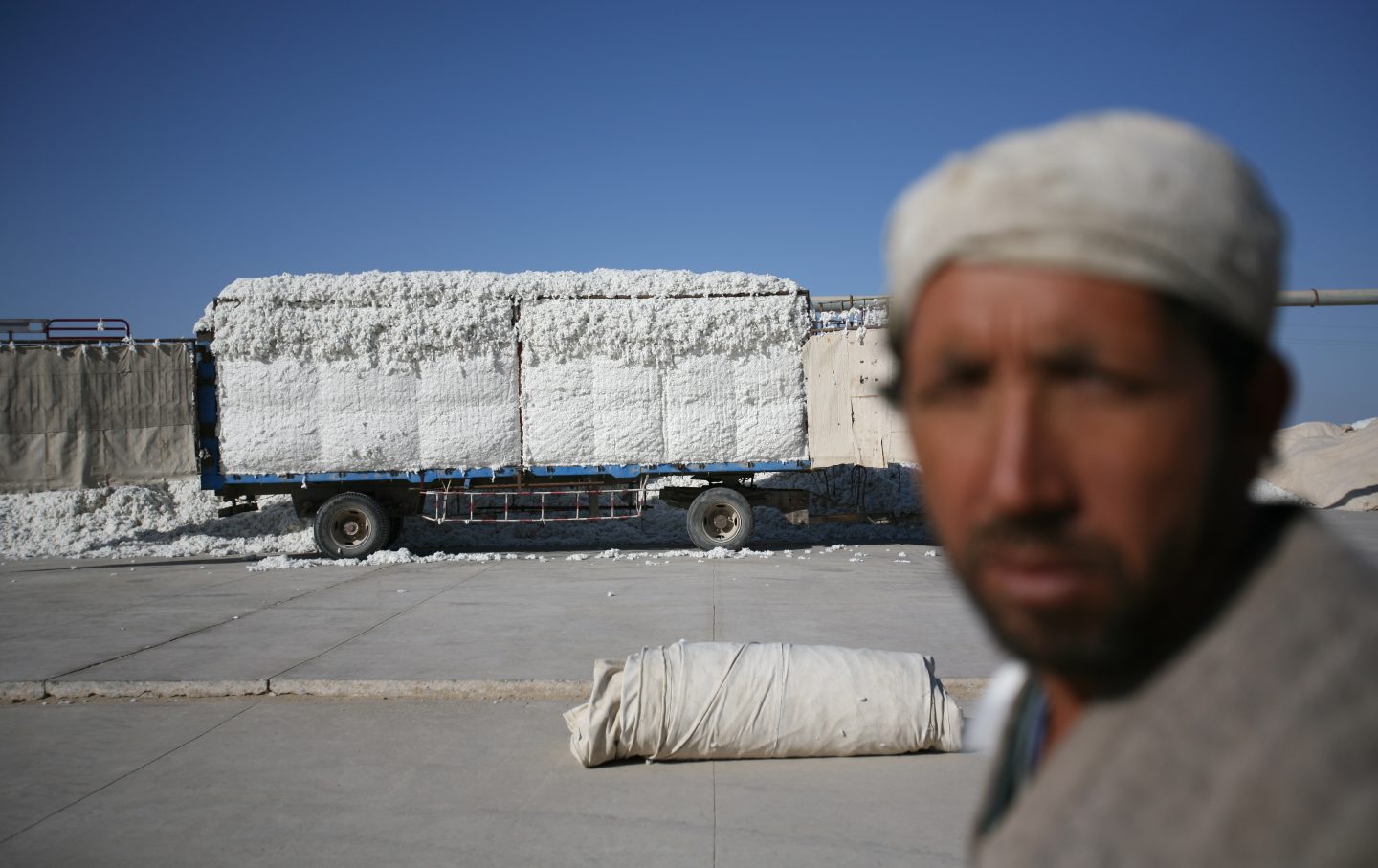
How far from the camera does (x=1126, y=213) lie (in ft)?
1.96

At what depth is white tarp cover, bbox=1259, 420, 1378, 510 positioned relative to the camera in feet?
57.1

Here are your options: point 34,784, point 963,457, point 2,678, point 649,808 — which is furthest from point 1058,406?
point 2,678

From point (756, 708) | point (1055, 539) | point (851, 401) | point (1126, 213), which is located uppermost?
point (851, 401)

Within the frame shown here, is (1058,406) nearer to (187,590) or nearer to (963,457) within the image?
(963,457)

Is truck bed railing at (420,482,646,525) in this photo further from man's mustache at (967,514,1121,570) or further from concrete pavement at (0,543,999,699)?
man's mustache at (967,514,1121,570)

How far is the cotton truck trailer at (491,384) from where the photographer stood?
39.8 ft

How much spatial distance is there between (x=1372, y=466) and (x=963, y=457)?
21546mm

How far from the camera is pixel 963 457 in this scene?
626mm

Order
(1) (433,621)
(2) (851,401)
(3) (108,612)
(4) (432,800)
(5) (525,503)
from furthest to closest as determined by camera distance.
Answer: (5) (525,503), (2) (851,401), (3) (108,612), (1) (433,621), (4) (432,800)

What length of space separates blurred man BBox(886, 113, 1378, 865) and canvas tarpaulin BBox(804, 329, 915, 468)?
1097cm

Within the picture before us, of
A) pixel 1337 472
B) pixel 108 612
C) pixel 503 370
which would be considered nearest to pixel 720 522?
pixel 503 370

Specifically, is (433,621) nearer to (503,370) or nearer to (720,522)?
(503,370)

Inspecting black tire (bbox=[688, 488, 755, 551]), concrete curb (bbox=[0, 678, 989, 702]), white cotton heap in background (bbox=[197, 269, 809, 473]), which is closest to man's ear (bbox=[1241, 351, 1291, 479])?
concrete curb (bbox=[0, 678, 989, 702])

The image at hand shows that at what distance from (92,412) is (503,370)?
5543 millimetres
